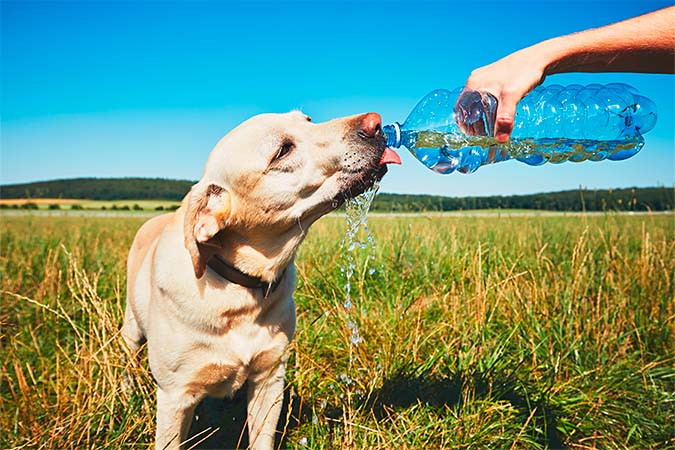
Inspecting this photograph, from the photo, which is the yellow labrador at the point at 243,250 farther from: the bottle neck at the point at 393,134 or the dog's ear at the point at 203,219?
the bottle neck at the point at 393,134

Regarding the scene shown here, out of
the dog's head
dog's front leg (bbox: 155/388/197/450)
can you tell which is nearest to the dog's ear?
the dog's head

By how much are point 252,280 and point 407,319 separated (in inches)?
60.4

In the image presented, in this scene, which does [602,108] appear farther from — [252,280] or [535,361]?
[252,280]

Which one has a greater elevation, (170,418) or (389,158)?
(389,158)

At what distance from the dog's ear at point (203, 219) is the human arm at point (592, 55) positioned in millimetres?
1398

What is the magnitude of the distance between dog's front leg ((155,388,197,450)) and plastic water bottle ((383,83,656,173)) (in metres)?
1.83

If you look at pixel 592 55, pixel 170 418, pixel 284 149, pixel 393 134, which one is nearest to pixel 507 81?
pixel 592 55

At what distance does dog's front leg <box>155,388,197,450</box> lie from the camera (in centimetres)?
261

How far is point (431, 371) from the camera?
10.6ft

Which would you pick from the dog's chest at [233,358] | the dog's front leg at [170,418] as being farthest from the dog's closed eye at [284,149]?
the dog's front leg at [170,418]

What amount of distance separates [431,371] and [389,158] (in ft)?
5.01

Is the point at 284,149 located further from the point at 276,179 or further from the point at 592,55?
the point at 592,55

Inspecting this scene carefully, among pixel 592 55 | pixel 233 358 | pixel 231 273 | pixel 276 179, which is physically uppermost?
pixel 592 55

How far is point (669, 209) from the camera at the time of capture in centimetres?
746
